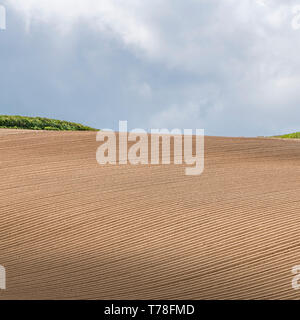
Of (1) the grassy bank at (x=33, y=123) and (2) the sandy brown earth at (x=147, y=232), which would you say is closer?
(2) the sandy brown earth at (x=147, y=232)

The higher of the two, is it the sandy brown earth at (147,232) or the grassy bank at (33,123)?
the grassy bank at (33,123)

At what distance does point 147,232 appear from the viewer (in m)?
8.91

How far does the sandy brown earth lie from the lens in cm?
754

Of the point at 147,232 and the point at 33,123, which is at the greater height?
the point at 33,123

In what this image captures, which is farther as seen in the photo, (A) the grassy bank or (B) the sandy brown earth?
(A) the grassy bank

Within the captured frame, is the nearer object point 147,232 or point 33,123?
point 147,232

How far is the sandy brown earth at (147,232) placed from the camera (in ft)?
24.7

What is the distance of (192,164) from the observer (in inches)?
548

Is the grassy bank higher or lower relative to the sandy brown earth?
higher

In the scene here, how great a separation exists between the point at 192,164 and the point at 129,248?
5.85 meters
